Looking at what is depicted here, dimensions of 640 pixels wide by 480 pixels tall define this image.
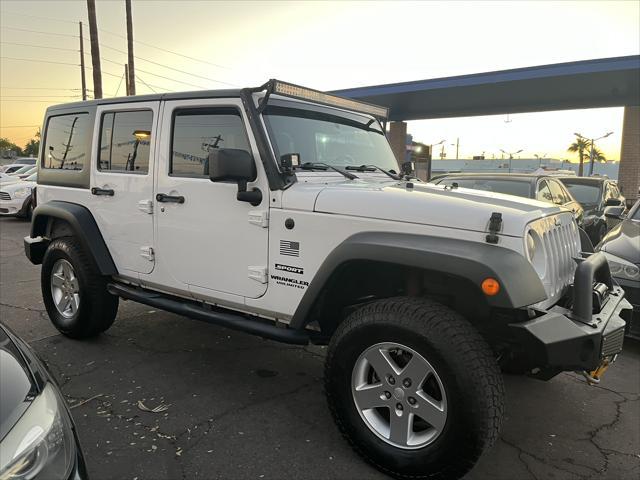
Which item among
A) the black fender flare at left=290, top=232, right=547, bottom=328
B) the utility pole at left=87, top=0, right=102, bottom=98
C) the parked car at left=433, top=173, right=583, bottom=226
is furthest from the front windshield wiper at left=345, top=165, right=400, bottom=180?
the utility pole at left=87, top=0, right=102, bottom=98

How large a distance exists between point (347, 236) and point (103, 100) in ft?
9.40

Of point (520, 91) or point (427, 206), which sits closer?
point (427, 206)

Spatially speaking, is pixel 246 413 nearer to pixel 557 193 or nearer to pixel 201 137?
pixel 201 137

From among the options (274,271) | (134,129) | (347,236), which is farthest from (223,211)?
(134,129)

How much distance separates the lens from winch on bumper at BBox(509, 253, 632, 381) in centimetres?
229

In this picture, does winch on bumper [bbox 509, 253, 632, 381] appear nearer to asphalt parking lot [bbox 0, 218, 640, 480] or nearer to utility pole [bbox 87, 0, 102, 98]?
asphalt parking lot [bbox 0, 218, 640, 480]

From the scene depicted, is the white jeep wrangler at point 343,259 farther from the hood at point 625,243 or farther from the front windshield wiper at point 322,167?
the hood at point 625,243

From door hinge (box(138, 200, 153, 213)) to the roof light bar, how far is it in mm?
1363

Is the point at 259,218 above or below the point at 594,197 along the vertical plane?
above

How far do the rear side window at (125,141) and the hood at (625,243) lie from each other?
4468 mm

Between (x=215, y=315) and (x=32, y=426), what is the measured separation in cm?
186

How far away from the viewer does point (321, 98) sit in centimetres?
366

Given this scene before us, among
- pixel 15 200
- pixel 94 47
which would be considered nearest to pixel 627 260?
pixel 15 200

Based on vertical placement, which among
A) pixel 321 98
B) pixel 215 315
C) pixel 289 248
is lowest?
pixel 215 315
